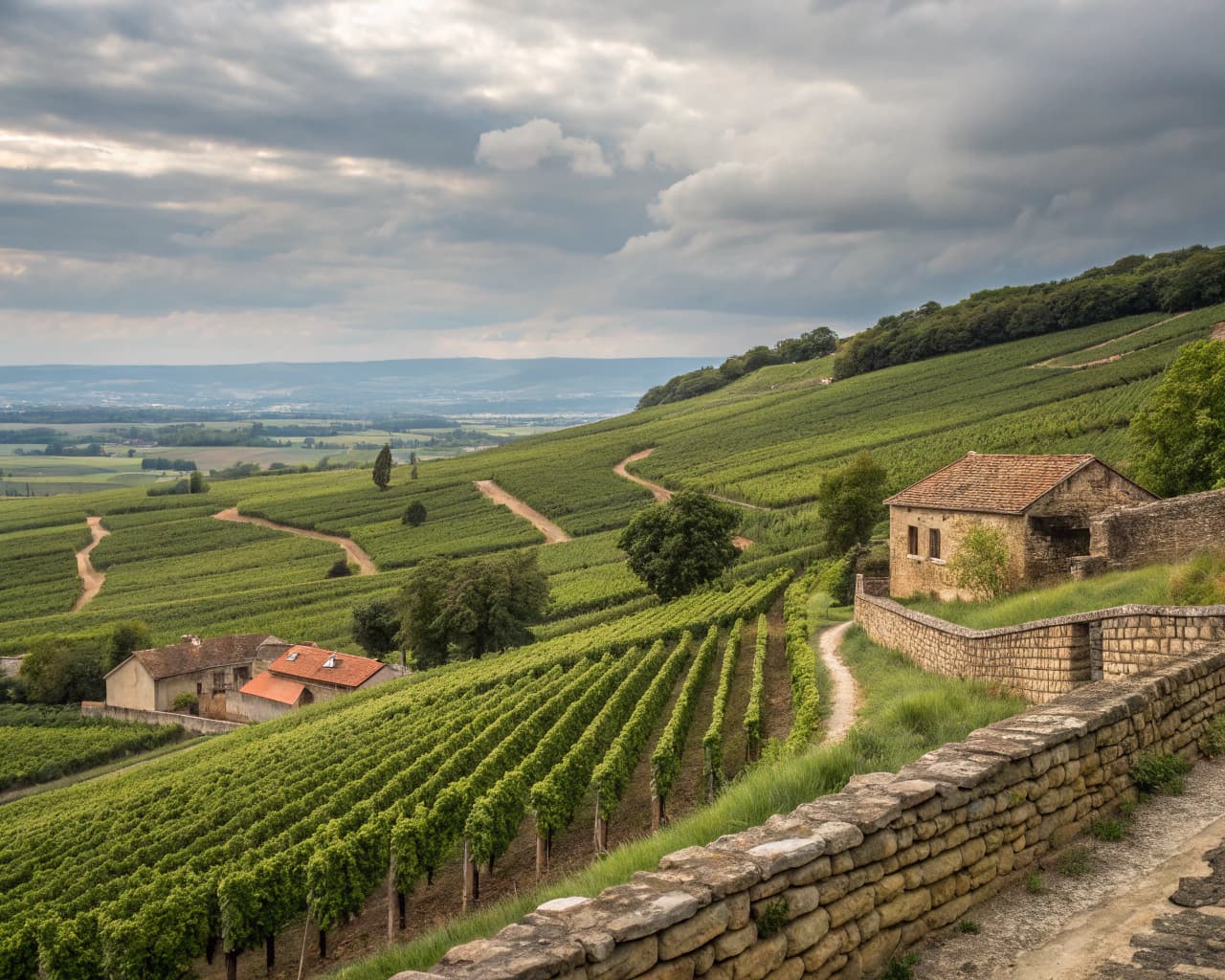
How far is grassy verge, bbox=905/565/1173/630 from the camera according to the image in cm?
1430

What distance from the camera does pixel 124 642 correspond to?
64062 mm

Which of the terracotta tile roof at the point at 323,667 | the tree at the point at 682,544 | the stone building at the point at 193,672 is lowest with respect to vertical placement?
the stone building at the point at 193,672

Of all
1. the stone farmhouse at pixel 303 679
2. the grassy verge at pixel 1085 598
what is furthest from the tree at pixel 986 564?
the stone farmhouse at pixel 303 679

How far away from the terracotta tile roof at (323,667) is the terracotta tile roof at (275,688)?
0.46 meters

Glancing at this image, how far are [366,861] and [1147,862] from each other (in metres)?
13.2

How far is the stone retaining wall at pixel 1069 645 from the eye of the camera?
35.1 feet

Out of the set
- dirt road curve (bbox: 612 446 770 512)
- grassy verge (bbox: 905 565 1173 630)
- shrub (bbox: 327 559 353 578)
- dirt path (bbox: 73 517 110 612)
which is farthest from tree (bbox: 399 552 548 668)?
dirt path (bbox: 73 517 110 612)

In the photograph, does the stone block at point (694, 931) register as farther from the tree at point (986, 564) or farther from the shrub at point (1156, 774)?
the tree at point (986, 564)

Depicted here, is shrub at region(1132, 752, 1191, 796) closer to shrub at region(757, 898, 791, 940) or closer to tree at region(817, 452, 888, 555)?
shrub at region(757, 898, 791, 940)

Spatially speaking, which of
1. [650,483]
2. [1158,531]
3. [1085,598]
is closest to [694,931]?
[1085,598]

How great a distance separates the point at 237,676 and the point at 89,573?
39.3m

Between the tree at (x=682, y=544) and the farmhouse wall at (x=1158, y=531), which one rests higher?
the farmhouse wall at (x=1158, y=531)

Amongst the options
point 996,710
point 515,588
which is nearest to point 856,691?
point 996,710

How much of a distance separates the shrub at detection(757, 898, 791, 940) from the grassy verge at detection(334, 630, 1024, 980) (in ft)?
5.30
